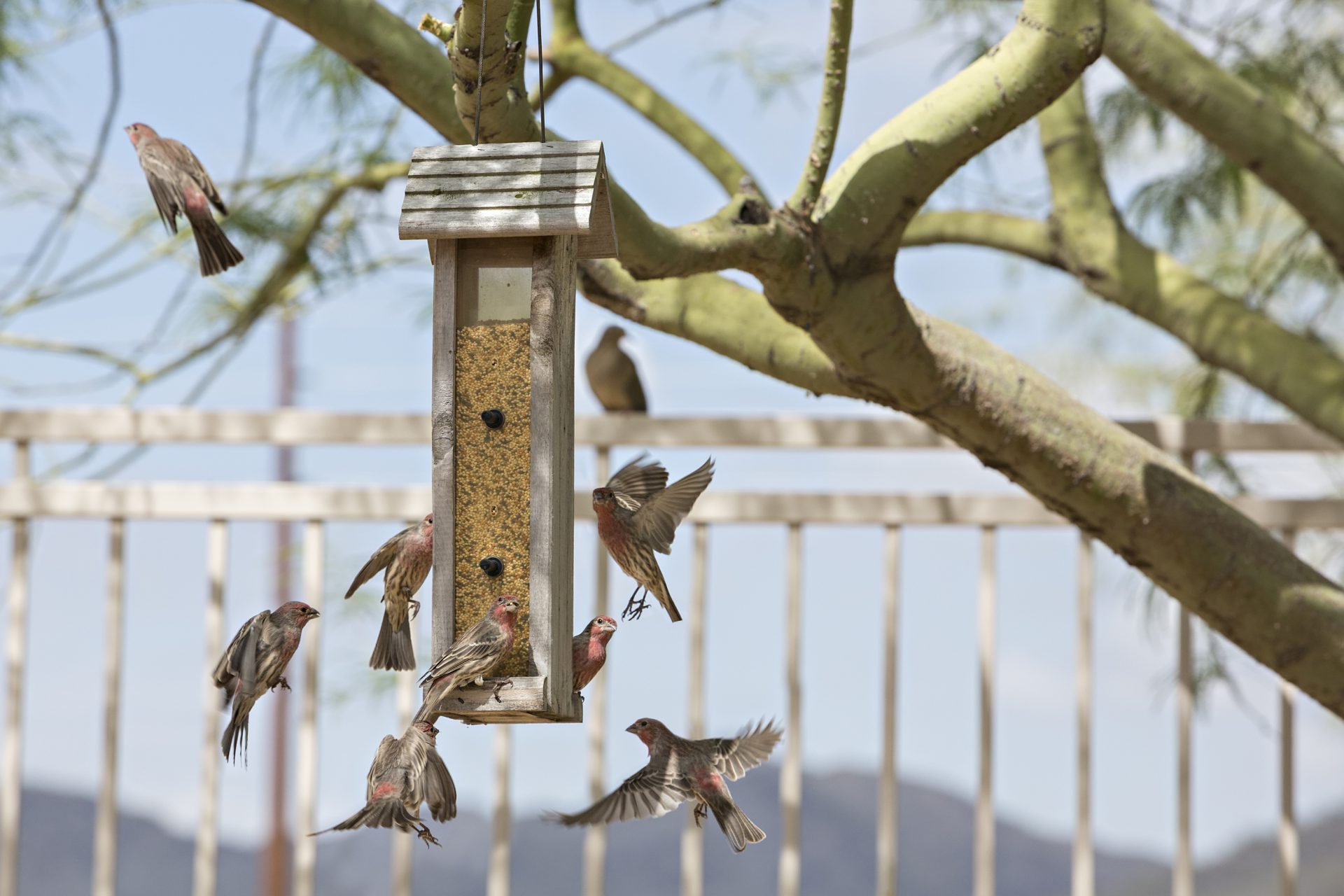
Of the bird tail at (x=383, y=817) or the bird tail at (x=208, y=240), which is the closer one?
the bird tail at (x=383, y=817)

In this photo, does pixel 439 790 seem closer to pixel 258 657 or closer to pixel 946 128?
pixel 258 657

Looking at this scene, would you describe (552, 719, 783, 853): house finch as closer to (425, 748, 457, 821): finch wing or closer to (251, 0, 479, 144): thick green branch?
(425, 748, 457, 821): finch wing

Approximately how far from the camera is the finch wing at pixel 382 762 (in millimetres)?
1537

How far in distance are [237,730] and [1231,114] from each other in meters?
2.36

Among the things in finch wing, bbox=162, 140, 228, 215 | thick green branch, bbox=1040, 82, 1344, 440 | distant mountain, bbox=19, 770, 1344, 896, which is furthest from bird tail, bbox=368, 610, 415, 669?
distant mountain, bbox=19, 770, 1344, 896

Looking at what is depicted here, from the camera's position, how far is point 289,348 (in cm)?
965

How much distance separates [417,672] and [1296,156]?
2.32 metres

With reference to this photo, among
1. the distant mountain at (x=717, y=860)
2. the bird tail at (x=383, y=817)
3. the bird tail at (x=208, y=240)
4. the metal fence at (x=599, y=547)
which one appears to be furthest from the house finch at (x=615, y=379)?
the distant mountain at (x=717, y=860)

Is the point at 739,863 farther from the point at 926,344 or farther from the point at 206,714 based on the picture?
the point at 926,344

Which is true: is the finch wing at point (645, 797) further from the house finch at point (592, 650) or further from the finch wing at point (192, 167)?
the finch wing at point (192, 167)

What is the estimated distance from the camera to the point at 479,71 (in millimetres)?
1880

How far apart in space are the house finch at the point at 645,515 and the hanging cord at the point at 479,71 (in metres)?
0.44

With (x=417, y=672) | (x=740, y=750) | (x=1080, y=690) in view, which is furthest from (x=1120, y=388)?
(x=740, y=750)

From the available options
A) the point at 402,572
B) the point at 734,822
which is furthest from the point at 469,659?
the point at 734,822
